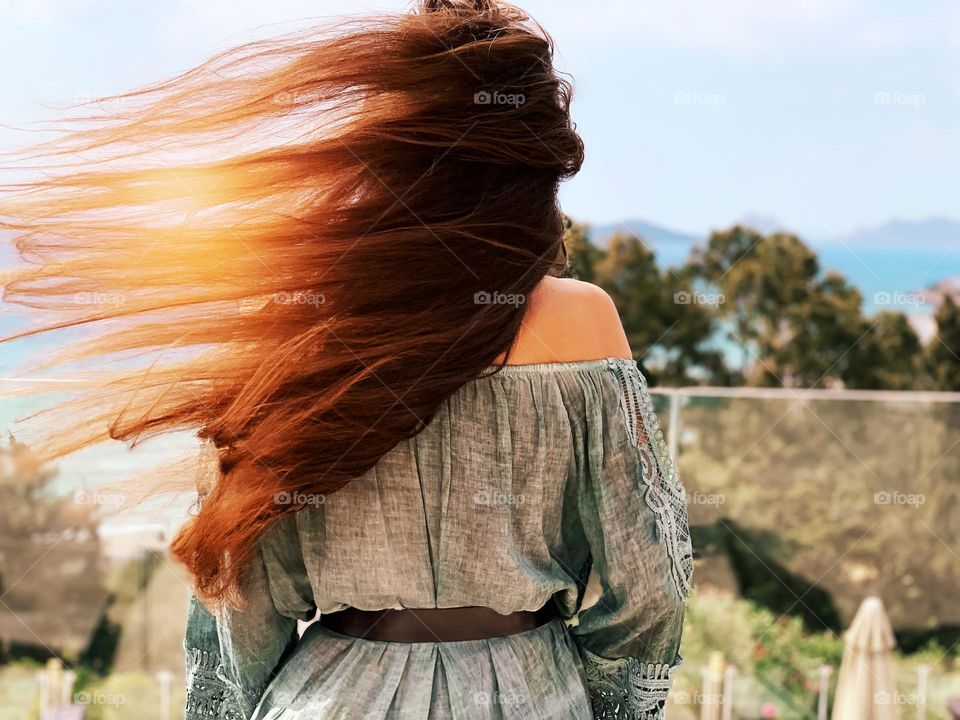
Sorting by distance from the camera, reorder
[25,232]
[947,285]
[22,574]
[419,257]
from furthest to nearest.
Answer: [947,285] → [22,574] → [25,232] → [419,257]

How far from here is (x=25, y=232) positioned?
1122mm

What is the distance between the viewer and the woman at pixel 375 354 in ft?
3.37

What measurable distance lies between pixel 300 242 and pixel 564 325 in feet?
1.01

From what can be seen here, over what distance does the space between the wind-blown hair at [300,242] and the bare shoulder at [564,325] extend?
0.03 metres

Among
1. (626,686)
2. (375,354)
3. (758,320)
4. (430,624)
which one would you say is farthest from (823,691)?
(758,320)

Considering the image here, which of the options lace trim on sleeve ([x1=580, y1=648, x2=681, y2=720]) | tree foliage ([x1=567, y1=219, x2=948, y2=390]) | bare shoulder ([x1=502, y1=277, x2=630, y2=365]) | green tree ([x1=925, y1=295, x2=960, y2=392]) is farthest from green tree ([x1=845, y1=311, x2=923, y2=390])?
bare shoulder ([x1=502, y1=277, x2=630, y2=365])

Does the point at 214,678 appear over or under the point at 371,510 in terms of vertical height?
under

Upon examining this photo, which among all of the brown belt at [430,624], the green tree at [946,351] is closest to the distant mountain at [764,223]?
the green tree at [946,351]

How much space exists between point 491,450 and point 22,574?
2.89 metres

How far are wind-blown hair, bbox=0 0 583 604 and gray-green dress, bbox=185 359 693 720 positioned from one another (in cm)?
5

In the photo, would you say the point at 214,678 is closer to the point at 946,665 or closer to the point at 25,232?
the point at 25,232

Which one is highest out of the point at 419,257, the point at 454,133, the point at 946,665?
the point at 454,133

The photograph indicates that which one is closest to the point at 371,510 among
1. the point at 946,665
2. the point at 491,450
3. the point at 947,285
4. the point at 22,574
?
the point at 491,450

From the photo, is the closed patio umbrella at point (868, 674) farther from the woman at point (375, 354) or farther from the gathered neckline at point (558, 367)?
the gathered neckline at point (558, 367)
